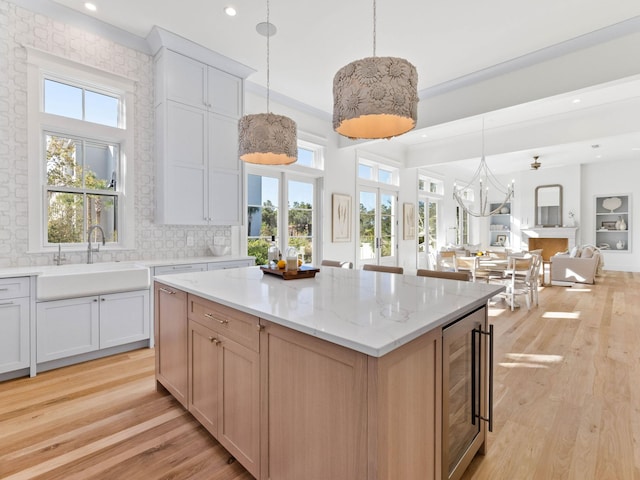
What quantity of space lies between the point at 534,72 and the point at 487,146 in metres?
2.88

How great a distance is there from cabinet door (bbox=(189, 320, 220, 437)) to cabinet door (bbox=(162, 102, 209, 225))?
2189 mm

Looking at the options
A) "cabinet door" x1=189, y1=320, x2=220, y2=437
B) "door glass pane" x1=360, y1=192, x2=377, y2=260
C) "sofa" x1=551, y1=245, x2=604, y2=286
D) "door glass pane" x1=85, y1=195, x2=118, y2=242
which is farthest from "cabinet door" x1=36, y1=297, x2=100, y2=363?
"sofa" x1=551, y1=245, x2=604, y2=286

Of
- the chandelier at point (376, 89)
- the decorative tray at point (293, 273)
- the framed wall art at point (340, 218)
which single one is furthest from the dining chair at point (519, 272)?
the chandelier at point (376, 89)

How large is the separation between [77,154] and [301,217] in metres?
3.20

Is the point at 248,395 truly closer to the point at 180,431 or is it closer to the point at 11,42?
the point at 180,431

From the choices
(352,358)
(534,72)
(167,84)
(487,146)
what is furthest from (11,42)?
(487,146)

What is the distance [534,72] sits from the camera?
4008 mm

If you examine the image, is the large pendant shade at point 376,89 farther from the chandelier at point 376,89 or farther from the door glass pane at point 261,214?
the door glass pane at point 261,214

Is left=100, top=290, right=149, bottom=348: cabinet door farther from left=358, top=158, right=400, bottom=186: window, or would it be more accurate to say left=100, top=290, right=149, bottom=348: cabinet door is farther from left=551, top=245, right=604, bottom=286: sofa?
left=551, top=245, right=604, bottom=286: sofa

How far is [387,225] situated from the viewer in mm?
7559

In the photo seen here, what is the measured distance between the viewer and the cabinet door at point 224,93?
13.4 feet

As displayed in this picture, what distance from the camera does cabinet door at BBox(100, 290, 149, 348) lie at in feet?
10.3

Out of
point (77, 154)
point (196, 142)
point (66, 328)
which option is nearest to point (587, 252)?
point (196, 142)

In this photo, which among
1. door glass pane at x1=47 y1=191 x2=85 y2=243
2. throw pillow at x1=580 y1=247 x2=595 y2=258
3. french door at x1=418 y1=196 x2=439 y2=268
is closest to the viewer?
door glass pane at x1=47 y1=191 x2=85 y2=243
